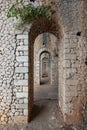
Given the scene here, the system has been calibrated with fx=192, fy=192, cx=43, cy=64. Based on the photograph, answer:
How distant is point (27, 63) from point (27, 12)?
1.43m

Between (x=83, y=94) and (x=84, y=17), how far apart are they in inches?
87.7

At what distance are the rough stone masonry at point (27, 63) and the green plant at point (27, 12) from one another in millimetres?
198

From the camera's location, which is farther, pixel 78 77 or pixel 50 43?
pixel 50 43

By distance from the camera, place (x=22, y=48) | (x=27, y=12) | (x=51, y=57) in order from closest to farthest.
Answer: (x=27, y=12) < (x=22, y=48) < (x=51, y=57)

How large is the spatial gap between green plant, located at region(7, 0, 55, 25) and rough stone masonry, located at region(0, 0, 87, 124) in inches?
7.8

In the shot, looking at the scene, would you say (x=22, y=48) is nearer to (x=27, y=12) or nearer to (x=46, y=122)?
(x=27, y=12)

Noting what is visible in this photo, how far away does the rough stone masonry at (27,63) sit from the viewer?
550 cm

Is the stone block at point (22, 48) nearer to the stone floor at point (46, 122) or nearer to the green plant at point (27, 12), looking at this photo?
the green plant at point (27, 12)

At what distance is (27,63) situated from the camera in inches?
218

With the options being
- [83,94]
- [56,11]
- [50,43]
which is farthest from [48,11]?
[50,43]

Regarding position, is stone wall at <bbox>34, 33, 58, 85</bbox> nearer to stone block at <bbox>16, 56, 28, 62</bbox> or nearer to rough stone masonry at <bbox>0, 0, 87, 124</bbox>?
rough stone masonry at <bbox>0, 0, 87, 124</bbox>

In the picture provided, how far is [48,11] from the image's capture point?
5.45 metres

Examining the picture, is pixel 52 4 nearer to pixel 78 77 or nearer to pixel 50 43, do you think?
pixel 78 77

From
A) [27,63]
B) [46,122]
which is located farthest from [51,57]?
[46,122]
